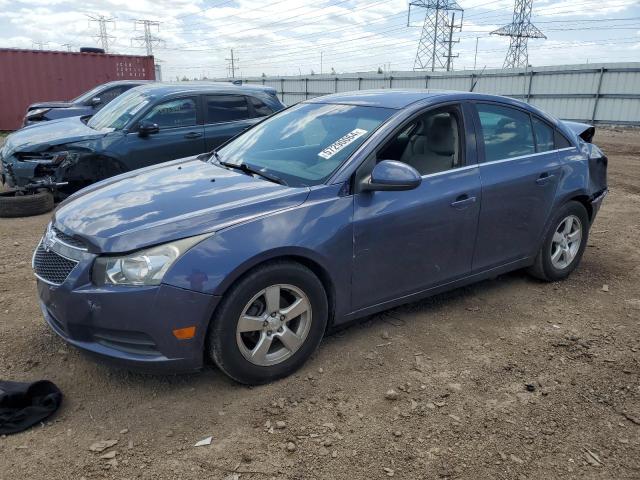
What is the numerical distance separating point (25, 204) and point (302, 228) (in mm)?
5263

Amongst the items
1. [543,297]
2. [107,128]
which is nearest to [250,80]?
[107,128]

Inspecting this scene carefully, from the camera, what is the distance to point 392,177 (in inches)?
123

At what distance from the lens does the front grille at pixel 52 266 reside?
2.81 metres

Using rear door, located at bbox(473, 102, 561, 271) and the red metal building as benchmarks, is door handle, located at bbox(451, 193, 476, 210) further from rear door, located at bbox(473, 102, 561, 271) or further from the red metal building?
the red metal building

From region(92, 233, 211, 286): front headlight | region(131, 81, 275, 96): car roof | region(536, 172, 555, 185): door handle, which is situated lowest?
region(92, 233, 211, 286): front headlight

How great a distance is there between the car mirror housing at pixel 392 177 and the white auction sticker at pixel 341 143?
34cm

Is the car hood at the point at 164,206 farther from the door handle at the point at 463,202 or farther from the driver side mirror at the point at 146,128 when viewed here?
the driver side mirror at the point at 146,128

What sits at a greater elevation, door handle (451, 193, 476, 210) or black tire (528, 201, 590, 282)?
door handle (451, 193, 476, 210)

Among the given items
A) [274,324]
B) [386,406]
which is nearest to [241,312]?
[274,324]

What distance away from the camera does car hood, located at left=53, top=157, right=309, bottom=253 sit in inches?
107

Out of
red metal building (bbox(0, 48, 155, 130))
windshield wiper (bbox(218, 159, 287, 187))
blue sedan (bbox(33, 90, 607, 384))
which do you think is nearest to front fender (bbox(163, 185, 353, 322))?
blue sedan (bbox(33, 90, 607, 384))

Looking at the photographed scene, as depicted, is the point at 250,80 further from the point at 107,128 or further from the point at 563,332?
the point at 563,332

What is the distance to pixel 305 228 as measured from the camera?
9.81ft

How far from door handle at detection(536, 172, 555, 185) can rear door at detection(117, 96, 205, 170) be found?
472 cm
